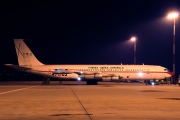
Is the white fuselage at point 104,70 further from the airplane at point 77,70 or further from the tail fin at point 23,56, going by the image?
the tail fin at point 23,56

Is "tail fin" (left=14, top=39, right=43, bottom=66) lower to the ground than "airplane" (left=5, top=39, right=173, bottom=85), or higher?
higher

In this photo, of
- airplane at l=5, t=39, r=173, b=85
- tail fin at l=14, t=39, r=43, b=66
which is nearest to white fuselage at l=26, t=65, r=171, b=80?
airplane at l=5, t=39, r=173, b=85

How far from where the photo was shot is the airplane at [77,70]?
63344mm

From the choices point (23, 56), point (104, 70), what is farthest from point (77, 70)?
point (23, 56)

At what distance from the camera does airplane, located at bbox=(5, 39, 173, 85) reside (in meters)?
63.3

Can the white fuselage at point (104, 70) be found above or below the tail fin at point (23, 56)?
below

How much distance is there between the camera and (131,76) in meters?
65.2

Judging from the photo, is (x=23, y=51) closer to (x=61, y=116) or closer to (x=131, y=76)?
(x=131, y=76)

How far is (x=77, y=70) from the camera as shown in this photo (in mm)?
63875

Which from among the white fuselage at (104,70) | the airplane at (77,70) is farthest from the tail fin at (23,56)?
the white fuselage at (104,70)

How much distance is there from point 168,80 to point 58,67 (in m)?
22.3

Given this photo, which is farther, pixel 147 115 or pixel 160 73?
pixel 160 73

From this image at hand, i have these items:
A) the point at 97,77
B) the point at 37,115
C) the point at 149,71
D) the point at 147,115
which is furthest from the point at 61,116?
the point at 149,71

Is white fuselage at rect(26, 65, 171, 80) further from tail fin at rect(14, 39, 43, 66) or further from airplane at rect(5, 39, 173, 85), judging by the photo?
tail fin at rect(14, 39, 43, 66)
